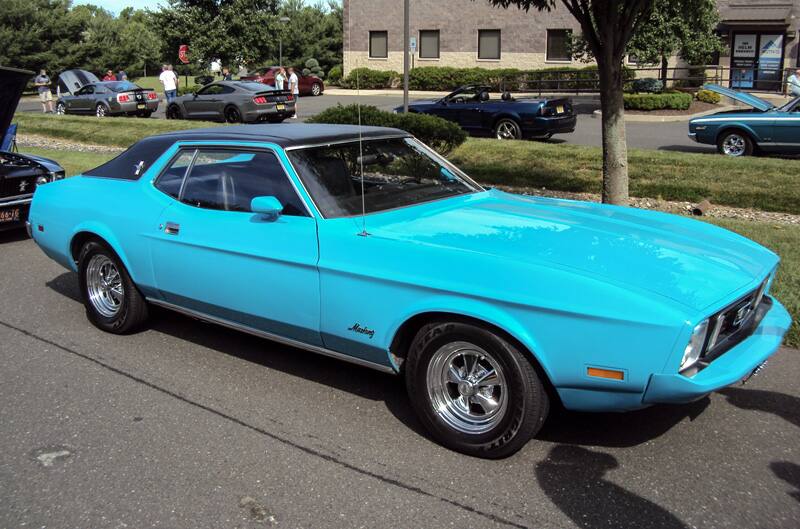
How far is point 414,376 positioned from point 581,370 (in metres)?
0.89

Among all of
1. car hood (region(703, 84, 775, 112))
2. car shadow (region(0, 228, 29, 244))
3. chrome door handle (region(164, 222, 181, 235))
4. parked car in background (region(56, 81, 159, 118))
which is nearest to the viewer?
chrome door handle (region(164, 222, 181, 235))

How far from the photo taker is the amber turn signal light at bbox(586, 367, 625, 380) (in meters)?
3.33

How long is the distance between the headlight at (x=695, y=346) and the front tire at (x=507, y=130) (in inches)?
549

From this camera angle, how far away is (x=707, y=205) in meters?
9.79

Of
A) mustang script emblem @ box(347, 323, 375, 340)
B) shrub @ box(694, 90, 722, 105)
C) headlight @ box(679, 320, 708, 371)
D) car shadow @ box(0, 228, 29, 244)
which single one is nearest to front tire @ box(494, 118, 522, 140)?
car shadow @ box(0, 228, 29, 244)

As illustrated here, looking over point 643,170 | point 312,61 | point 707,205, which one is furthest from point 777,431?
point 312,61

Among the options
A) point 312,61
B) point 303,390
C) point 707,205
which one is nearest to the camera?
point 303,390

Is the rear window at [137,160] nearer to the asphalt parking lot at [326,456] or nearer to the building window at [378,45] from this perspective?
the asphalt parking lot at [326,456]

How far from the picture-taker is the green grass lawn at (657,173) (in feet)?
33.8

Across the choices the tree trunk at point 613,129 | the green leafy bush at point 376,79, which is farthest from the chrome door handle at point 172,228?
the green leafy bush at point 376,79

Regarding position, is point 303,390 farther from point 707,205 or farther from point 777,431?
point 707,205

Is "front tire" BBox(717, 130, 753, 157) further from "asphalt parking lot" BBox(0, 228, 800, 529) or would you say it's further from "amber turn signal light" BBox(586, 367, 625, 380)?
"amber turn signal light" BBox(586, 367, 625, 380)

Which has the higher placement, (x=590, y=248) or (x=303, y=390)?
(x=590, y=248)

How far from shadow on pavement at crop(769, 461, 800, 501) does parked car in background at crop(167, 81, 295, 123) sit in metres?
20.0
